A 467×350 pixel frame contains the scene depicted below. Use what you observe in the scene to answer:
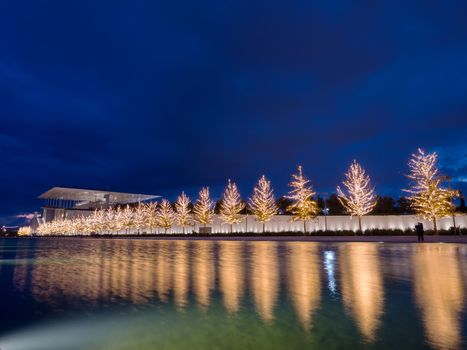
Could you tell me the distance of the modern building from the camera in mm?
90875

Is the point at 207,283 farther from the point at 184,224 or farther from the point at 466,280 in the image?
the point at 184,224

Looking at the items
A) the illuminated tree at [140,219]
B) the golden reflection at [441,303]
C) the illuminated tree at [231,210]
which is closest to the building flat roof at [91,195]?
the illuminated tree at [140,219]

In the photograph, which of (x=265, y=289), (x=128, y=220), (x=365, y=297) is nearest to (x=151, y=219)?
(x=128, y=220)

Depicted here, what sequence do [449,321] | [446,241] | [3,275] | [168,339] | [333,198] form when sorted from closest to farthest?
1. [168,339]
2. [449,321]
3. [3,275]
4. [446,241]
5. [333,198]

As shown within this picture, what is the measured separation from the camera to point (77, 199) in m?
98.4

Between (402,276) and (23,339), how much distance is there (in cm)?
877

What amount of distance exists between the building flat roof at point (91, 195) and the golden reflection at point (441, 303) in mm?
86568

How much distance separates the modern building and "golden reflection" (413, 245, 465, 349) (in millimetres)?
88375

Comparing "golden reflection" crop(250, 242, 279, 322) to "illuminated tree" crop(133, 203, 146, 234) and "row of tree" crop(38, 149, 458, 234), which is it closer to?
"row of tree" crop(38, 149, 458, 234)

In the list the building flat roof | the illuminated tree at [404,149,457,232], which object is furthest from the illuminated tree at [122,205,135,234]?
the illuminated tree at [404,149,457,232]

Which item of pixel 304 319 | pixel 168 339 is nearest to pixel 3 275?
pixel 168 339

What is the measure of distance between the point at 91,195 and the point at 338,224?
241ft

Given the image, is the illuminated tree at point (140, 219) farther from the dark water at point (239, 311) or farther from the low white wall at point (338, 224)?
the dark water at point (239, 311)

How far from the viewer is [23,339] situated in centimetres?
453
